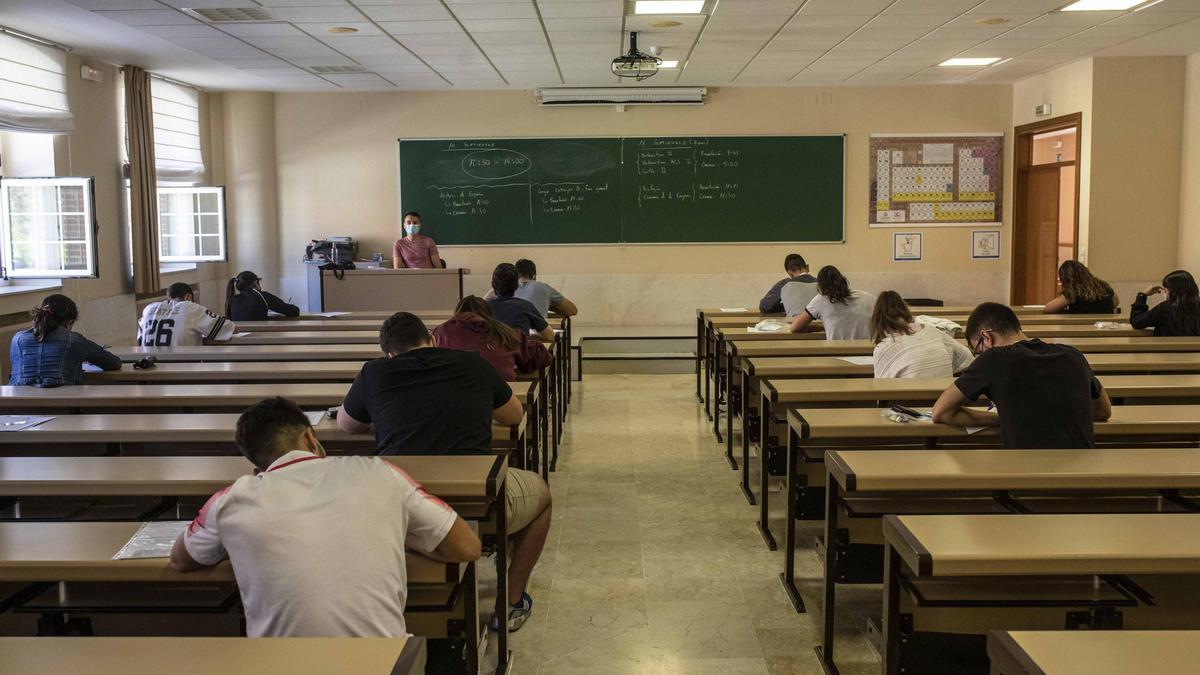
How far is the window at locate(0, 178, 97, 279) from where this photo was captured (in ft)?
24.2

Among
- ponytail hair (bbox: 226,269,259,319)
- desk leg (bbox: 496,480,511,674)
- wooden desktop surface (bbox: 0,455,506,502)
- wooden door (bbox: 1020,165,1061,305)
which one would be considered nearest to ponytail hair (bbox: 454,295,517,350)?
desk leg (bbox: 496,480,511,674)

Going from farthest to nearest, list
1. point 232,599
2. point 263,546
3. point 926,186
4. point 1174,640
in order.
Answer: point 926,186 → point 232,599 → point 263,546 → point 1174,640

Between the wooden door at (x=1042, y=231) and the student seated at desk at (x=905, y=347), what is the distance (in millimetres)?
6736

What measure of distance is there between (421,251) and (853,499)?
750 cm

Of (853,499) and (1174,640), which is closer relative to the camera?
(1174,640)

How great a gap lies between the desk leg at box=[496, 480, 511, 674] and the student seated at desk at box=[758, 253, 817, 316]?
4.51m

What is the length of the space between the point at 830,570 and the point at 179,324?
15.1ft

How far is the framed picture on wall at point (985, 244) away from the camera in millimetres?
10844

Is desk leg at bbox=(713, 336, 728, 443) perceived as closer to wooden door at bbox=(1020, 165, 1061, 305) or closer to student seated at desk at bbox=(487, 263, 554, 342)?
student seated at desk at bbox=(487, 263, 554, 342)

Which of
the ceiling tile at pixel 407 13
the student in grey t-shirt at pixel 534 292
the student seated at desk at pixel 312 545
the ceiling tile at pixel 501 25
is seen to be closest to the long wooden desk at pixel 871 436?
the student seated at desk at pixel 312 545

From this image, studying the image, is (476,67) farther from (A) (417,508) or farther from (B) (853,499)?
(A) (417,508)

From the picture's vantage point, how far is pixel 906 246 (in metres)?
10.9

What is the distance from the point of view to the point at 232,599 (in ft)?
7.99

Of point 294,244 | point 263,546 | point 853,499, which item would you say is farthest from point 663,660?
point 294,244
